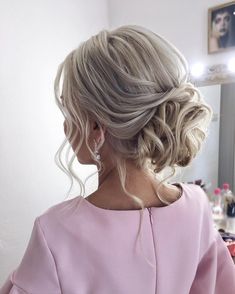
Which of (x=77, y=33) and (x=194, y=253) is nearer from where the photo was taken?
(x=194, y=253)

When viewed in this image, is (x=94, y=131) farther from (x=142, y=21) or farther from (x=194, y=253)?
(x=142, y=21)

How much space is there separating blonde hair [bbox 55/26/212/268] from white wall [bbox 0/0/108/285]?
2.29 ft

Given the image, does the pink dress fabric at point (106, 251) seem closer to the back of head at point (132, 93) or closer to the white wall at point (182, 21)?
the back of head at point (132, 93)

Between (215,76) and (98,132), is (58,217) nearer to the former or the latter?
(98,132)

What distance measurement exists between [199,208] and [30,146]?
0.83 m

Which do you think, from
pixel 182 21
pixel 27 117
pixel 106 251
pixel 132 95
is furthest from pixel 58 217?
pixel 182 21

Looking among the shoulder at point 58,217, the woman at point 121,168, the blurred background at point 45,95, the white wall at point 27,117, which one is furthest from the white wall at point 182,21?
the shoulder at point 58,217

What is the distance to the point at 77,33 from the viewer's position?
4.76 feet

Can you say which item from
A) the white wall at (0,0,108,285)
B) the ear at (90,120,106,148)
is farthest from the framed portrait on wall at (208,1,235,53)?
the ear at (90,120,106,148)

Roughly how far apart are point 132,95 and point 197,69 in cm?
106

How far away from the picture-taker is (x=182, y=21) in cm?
142

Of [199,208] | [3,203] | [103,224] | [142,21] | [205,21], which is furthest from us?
[142,21]

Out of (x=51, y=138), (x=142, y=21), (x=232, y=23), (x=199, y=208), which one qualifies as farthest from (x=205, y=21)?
(x=199, y=208)

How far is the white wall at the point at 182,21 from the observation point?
53.6 inches
